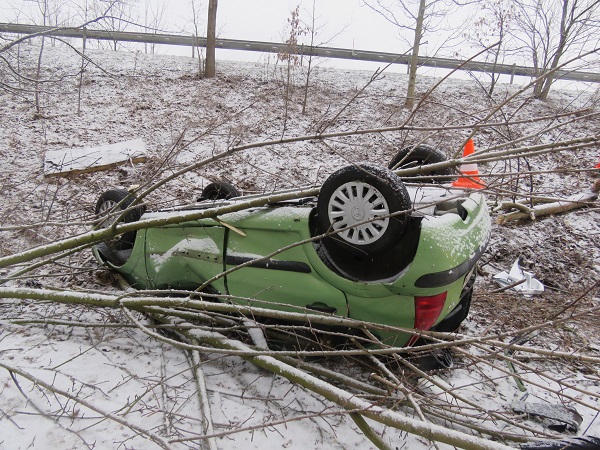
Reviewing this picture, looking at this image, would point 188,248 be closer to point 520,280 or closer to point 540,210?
point 520,280

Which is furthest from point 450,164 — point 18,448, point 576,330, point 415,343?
point 18,448

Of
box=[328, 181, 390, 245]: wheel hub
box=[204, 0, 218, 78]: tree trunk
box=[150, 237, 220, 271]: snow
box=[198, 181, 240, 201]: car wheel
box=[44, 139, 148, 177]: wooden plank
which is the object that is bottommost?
box=[44, 139, 148, 177]: wooden plank

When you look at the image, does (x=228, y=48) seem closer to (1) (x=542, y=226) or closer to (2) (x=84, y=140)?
(2) (x=84, y=140)

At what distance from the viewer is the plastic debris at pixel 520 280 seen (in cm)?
467

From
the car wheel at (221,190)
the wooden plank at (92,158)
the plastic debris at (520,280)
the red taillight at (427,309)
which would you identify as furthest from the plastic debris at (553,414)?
the wooden plank at (92,158)

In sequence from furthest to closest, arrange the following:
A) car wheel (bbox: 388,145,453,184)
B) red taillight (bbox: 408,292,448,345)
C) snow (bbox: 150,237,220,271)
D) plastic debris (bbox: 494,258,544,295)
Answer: plastic debris (bbox: 494,258,544,295)
car wheel (bbox: 388,145,453,184)
snow (bbox: 150,237,220,271)
red taillight (bbox: 408,292,448,345)

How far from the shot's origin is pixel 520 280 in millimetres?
4605

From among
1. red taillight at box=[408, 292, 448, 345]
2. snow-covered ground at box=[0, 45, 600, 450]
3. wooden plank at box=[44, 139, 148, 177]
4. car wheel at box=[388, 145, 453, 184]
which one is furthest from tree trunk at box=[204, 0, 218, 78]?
red taillight at box=[408, 292, 448, 345]

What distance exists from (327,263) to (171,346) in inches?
54.0

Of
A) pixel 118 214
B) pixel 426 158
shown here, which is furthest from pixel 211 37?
pixel 426 158

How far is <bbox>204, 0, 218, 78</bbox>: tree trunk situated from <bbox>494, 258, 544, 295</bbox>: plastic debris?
11060 mm

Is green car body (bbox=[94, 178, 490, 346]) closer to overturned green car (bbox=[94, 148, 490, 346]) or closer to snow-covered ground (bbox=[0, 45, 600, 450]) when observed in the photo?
overturned green car (bbox=[94, 148, 490, 346])

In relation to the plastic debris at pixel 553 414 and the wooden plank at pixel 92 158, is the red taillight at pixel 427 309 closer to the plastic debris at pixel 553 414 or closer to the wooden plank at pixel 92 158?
the plastic debris at pixel 553 414

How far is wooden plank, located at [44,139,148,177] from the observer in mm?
7883
